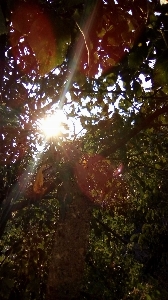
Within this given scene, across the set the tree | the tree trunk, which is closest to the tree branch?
the tree

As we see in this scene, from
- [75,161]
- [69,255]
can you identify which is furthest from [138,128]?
[69,255]

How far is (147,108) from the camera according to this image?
4996mm

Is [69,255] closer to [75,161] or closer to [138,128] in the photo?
[75,161]

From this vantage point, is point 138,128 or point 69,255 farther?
point 138,128

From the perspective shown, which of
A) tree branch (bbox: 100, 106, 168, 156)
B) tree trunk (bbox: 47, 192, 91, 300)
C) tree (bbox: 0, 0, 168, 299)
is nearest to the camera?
tree (bbox: 0, 0, 168, 299)

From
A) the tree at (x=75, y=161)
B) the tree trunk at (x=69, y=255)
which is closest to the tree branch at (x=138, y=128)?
the tree at (x=75, y=161)

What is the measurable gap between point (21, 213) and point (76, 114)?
2291 millimetres

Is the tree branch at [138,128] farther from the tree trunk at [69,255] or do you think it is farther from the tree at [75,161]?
the tree trunk at [69,255]

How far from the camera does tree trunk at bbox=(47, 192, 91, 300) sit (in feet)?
13.7

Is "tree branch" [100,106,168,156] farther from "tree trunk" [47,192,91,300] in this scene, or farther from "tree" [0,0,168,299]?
"tree trunk" [47,192,91,300]

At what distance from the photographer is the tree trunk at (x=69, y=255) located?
4172 millimetres

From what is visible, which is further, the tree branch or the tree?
the tree branch

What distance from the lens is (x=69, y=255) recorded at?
14.2 ft

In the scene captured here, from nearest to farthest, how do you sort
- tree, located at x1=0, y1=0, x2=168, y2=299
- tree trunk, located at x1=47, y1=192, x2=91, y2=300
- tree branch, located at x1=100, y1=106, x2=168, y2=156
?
tree, located at x1=0, y1=0, x2=168, y2=299
tree trunk, located at x1=47, y1=192, x2=91, y2=300
tree branch, located at x1=100, y1=106, x2=168, y2=156
